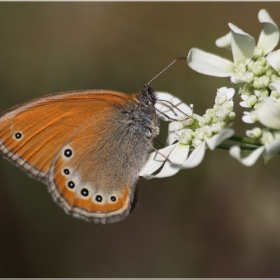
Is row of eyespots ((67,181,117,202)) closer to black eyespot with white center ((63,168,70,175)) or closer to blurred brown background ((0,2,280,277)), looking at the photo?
black eyespot with white center ((63,168,70,175))

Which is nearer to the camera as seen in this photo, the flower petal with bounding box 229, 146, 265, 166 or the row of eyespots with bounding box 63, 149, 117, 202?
the flower petal with bounding box 229, 146, 265, 166

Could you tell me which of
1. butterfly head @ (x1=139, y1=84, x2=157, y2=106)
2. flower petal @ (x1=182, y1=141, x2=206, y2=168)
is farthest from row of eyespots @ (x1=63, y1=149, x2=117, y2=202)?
flower petal @ (x1=182, y1=141, x2=206, y2=168)

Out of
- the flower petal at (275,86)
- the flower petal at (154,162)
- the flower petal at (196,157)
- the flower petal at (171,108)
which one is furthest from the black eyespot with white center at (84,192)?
the flower petal at (275,86)

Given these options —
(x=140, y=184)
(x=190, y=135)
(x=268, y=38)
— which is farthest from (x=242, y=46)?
(x=140, y=184)

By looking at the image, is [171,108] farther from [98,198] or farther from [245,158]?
[245,158]

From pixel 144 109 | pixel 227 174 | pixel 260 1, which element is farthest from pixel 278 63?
pixel 260 1
